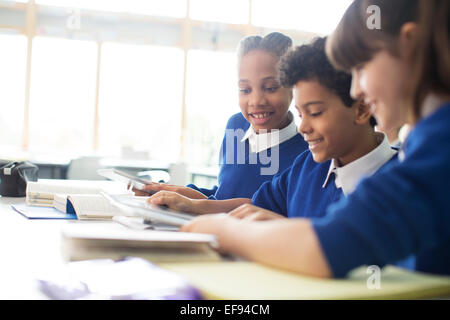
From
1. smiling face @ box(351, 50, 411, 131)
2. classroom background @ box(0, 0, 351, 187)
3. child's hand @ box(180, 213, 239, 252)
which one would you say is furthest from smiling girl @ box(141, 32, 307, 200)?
classroom background @ box(0, 0, 351, 187)

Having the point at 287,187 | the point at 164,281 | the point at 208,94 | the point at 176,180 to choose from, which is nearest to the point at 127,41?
the point at 208,94

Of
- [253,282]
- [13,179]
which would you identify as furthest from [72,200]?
[253,282]

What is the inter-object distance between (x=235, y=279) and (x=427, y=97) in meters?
0.35

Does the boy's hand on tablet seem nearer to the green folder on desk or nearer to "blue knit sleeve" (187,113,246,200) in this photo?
"blue knit sleeve" (187,113,246,200)

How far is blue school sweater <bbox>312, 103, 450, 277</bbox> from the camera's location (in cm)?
54

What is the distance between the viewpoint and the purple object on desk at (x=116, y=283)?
673 millimetres

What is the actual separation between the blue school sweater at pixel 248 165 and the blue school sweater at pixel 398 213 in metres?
1.06

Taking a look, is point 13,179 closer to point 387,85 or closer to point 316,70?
point 316,70

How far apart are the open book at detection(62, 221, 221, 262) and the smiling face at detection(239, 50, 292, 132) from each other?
3.13 ft

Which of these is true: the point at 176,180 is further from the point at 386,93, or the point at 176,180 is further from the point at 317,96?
the point at 386,93

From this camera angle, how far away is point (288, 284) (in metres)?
0.58

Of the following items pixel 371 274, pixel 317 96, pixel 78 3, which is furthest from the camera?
pixel 78 3

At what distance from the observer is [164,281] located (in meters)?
0.75

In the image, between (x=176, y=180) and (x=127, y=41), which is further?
(x=127, y=41)
